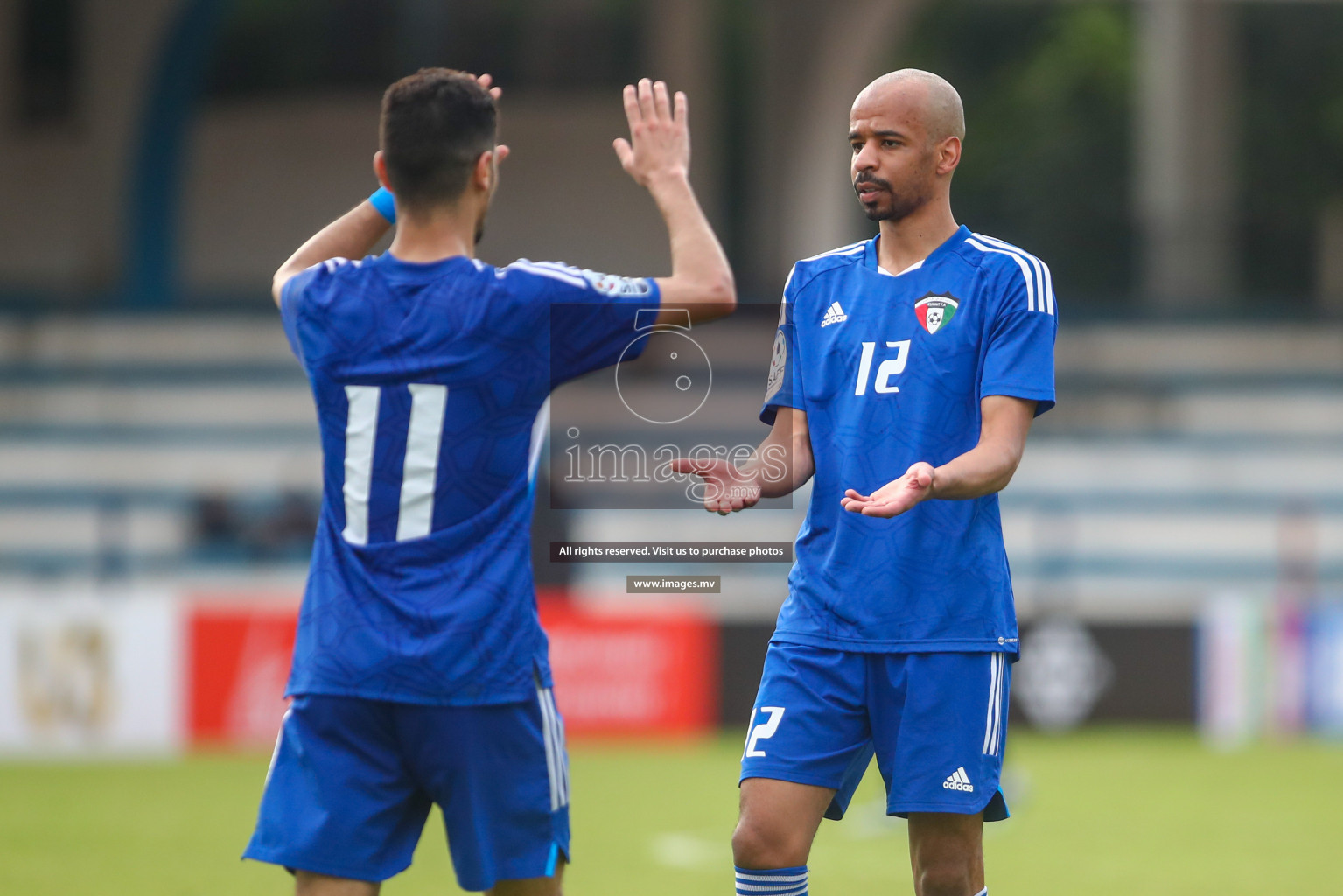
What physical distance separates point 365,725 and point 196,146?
16.6 m

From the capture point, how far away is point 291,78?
18.4 metres

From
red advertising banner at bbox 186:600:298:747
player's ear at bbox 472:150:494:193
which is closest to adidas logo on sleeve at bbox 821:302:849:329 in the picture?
player's ear at bbox 472:150:494:193

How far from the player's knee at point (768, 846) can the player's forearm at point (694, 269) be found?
112 cm

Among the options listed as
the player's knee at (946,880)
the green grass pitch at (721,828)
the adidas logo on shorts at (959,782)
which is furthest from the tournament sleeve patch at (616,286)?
the green grass pitch at (721,828)

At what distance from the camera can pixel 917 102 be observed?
12.0 ft

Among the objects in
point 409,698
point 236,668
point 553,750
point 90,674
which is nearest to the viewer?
point 409,698

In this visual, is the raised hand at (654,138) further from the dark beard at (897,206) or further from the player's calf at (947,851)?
the player's calf at (947,851)

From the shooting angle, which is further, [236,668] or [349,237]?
[236,668]

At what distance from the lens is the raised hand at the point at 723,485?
3.57 meters

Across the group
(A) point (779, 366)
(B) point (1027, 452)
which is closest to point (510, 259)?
(B) point (1027, 452)

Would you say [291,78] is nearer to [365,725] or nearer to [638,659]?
[638,659]

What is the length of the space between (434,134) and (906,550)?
4.40ft

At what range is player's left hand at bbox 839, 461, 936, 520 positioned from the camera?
10.3 ft

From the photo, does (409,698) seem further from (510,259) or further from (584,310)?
(510,259)
